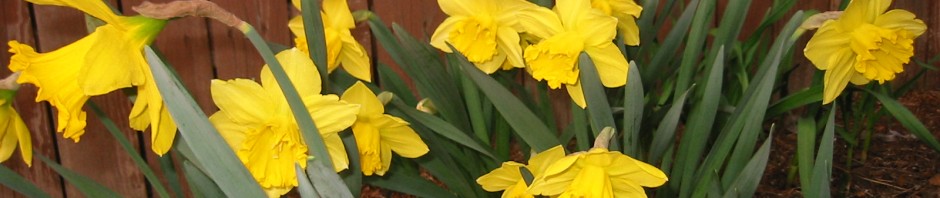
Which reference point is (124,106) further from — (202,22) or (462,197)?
(462,197)

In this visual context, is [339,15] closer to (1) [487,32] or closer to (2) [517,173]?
(1) [487,32]

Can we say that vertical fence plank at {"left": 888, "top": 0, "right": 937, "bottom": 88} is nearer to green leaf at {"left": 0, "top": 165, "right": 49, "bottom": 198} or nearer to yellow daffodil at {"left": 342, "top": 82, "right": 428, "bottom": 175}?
yellow daffodil at {"left": 342, "top": 82, "right": 428, "bottom": 175}

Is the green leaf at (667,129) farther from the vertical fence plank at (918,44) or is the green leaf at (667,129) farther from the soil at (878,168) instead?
the vertical fence plank at (918,44)

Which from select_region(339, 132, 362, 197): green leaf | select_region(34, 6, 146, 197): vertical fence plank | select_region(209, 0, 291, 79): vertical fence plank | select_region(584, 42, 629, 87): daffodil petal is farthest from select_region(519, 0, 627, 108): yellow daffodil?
select_region(34, 6, 146, 197): vertical fence plank

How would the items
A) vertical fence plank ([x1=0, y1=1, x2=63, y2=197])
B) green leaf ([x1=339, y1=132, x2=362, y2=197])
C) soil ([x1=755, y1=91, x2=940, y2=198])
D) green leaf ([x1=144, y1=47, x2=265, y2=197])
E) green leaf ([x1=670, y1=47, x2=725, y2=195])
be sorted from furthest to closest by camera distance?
vertical fence plank ([x1=0, y1=1, x2=63, y2=197])
soil ([x1=755, y1=91, x2=940, y2=198])
green leaf ([x1=670, y1=47, x2=725, y2=195])
green leaf ([x1=339, y1=132, x2=362, y2=197])
green leaf ([x1=144, y1=47, x2=265, y2=197])

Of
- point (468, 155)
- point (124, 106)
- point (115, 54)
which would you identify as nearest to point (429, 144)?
point (468, 155)

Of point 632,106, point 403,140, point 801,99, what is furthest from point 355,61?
point 801,99
